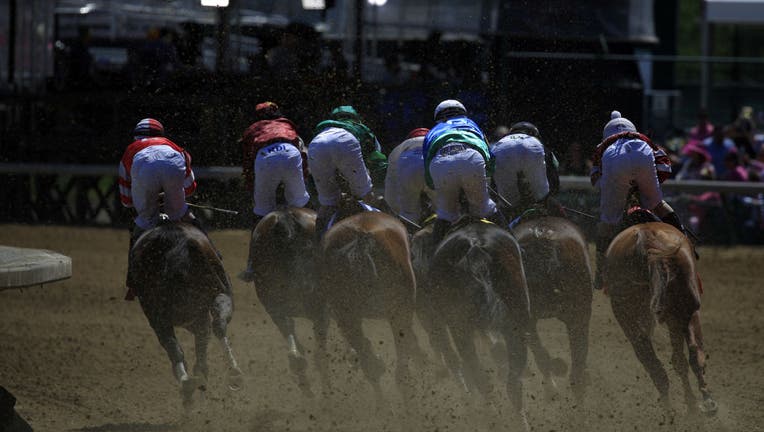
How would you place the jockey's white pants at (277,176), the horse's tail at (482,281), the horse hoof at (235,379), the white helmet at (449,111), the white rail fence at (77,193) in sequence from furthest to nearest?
the white rail fence at (77,193) < the jockey's white pants at (277,176) < the white helmet at (449,111) < the horse hoof at (235,379) < the horse's tail at (482,281)

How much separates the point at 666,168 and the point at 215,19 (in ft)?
33.3

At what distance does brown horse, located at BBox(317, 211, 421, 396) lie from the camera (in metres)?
8.88

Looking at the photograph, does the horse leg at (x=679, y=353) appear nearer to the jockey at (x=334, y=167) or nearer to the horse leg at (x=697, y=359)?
the horse leg at (x=697, y=359)

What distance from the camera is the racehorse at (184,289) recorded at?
9328 mm

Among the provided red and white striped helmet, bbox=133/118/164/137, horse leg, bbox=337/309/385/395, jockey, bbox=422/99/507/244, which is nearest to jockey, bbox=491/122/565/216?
jockey, bbox=422/99/507/244

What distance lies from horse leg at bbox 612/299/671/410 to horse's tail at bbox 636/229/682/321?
391 mm

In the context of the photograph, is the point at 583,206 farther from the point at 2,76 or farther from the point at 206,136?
the point at 2,76

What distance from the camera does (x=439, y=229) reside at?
916 cm

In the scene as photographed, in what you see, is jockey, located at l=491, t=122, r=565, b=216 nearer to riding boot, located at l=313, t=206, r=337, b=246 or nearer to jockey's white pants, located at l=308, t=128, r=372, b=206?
jockey's white pants, located at l=308, t=128, r=372, b=206

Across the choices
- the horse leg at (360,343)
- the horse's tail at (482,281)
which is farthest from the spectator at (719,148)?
the horse's tail at (482,281)

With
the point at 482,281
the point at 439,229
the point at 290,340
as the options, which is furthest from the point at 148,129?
the point at 482,281

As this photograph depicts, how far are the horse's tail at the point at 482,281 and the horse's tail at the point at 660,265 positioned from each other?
1073mm

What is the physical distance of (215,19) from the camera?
61.3 ft

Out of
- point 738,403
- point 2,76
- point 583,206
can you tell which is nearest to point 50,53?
point 2,76
